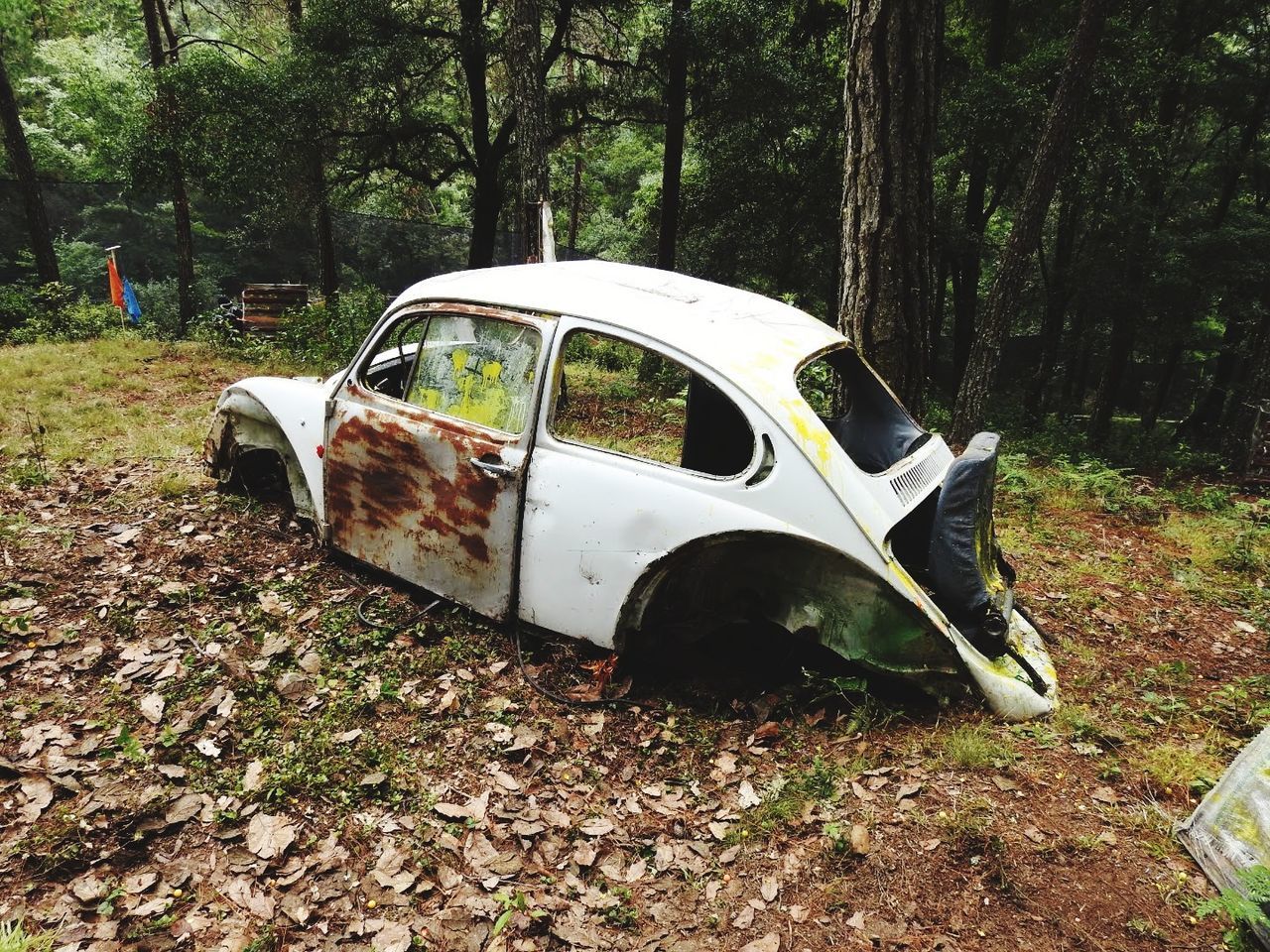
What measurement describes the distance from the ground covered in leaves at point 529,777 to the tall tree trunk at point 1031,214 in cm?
402

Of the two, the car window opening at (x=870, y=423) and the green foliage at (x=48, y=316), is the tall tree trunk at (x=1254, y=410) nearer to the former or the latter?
the car window opening at (x=870, y=423)

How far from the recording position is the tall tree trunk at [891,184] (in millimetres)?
4359

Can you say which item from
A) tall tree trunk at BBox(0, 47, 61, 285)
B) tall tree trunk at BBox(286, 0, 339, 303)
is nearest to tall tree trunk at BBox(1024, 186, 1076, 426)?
tall tree trunk at BBox(286, 0, 339, 303)

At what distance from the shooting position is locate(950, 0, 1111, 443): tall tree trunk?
7152 millimetres

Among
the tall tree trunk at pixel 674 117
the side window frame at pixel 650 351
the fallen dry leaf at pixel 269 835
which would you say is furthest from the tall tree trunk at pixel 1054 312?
the fallen dry leaf at pixel 269 835

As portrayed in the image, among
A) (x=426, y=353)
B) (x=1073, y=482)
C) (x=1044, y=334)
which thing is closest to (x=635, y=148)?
(x=1044, y=334)

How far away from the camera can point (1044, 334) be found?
17500 mm

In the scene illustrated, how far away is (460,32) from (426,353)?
9949 mm

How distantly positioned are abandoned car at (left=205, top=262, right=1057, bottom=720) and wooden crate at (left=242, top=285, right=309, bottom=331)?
10.2 meters

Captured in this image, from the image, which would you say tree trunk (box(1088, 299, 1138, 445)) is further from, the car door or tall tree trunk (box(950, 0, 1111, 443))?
the car door

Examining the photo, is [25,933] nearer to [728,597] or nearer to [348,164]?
[728,597]

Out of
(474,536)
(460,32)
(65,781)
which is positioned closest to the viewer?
(65,781)

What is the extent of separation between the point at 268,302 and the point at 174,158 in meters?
2.93

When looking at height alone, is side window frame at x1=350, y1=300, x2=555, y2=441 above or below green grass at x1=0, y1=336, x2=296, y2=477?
above
